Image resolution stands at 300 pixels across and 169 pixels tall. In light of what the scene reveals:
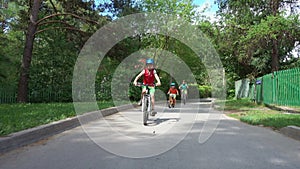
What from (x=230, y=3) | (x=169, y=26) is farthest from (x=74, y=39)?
(x=169, y=26)

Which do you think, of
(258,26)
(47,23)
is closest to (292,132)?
(258,26)

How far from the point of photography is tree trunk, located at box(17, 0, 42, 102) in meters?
15.8

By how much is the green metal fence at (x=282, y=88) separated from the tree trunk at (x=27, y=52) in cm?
1367

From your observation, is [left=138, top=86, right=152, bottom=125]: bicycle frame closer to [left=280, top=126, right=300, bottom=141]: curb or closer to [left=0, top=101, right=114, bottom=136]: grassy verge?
[left=0, top=101, right=114, bottom=136]: grassy verge

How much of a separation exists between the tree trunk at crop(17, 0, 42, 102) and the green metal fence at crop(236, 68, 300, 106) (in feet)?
44.8

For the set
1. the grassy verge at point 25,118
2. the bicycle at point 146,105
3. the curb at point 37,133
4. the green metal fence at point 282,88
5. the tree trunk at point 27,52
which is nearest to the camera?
the curb at point 37,133

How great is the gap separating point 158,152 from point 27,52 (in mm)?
13918

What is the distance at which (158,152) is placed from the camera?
461cm

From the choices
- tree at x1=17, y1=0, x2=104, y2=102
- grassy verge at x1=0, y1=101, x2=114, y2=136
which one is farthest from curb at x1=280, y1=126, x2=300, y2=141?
tree at x1=17, y1=0, x2=104, y2=102

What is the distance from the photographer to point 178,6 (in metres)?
31.5

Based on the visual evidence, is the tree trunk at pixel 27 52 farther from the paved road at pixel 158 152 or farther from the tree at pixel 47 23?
the paved road at pixel 158 152

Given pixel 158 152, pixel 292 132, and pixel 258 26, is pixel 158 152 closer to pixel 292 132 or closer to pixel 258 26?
pixel 292 132

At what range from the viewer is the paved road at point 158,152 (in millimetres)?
3873

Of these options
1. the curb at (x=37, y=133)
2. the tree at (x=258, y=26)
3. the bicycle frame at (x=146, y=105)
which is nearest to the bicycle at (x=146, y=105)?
the bicycle frame at (x=146, y=105)
